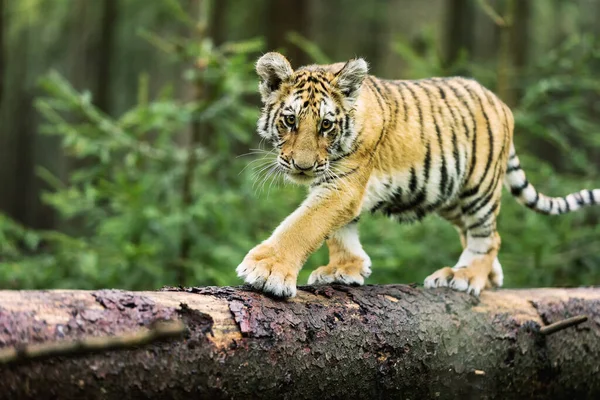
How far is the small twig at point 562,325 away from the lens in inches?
138

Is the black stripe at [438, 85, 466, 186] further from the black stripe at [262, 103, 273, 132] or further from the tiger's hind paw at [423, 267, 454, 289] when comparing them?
the black stripe at [262, 103, 273, 132]

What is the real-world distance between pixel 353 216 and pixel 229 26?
1224cm

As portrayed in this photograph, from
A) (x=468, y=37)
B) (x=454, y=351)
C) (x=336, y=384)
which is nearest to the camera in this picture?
(x=336, y=384)

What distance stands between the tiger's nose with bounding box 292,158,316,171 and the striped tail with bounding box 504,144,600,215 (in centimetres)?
192

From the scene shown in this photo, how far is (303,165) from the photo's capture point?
3547mm

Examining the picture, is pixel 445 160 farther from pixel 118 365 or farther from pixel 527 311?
pixel 118 365

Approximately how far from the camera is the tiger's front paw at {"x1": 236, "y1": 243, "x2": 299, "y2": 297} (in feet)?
10.1

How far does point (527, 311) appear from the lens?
3828 millimetres

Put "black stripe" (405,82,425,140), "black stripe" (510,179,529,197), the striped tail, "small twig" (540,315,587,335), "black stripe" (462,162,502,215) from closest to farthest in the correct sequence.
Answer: "small twig" (540,315,587,335), "black stripe" (405,82,425,140), "black stripe" (462,162,502,215), the striped tail, "black stripe" (510,179,529,197)

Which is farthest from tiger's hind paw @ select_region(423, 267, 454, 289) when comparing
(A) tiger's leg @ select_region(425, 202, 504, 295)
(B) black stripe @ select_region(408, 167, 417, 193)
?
(B) black stripe @ select_region(408, 167, 417, 193)

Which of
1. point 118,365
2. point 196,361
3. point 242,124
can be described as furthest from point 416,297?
point 242,124

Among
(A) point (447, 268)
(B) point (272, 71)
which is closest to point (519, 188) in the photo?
(A) point (447, 268)

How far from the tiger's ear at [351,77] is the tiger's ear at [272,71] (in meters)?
0.27

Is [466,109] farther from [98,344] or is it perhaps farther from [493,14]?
[98,344]
